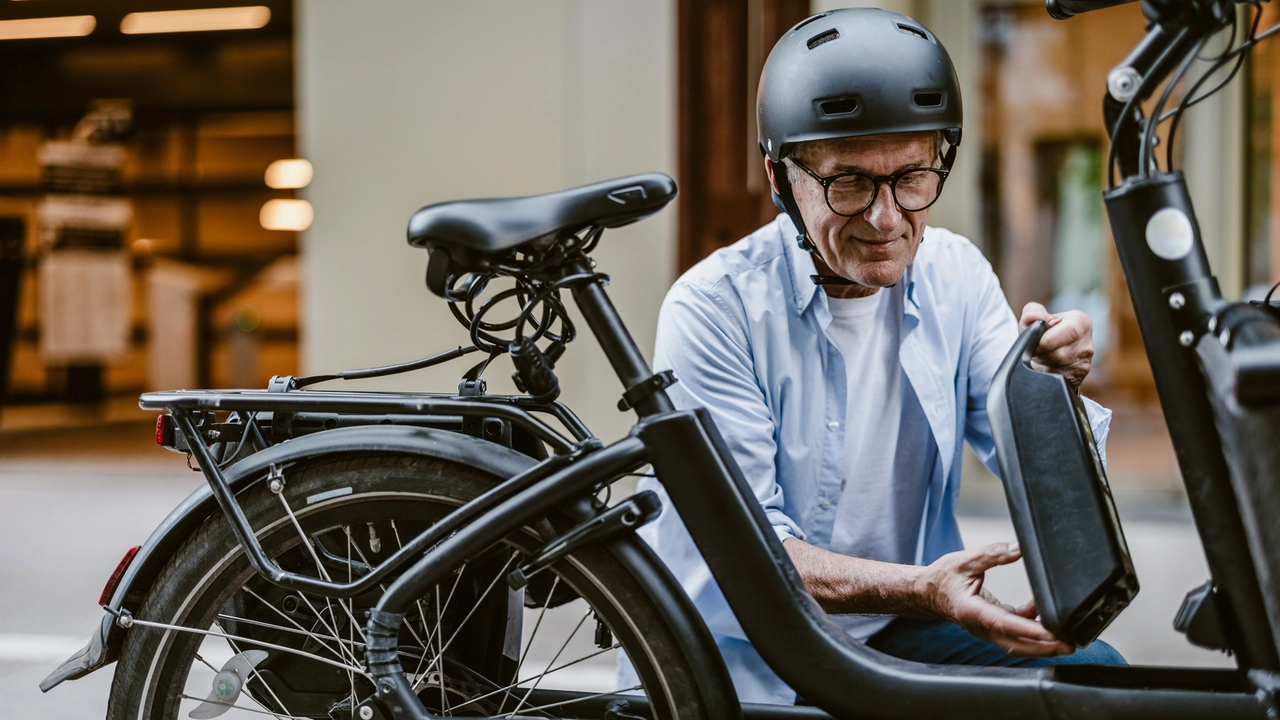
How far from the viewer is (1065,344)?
64.4 inches

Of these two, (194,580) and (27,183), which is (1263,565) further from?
(27,183)

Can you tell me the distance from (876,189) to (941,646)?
0.78 metres

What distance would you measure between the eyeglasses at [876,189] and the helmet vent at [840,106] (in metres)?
0.10

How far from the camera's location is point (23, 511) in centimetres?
619

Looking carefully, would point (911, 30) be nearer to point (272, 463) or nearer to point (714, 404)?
point (714, 404)

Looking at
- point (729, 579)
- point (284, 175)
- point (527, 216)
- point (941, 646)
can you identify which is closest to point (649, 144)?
point (284, 175)

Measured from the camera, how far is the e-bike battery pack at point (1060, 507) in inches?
57.1

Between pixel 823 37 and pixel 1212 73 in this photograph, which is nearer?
pixel 1212 73

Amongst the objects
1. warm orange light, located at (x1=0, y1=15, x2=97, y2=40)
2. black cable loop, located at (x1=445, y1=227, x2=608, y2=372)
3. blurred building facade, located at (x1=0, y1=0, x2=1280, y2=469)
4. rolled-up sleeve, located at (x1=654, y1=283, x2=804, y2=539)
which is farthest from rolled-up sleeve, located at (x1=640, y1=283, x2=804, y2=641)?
warm orange light, located at (x1=0, y1=15, x2=97, y2=40)

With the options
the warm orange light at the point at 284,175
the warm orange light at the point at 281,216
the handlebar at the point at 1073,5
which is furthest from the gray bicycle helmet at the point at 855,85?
the warm orange light at the point at 281,216

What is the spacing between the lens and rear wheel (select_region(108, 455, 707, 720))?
1568mm

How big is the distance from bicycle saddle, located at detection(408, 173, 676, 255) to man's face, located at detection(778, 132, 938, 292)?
432 mm

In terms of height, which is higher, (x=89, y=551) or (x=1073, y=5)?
(x=1073, y=5)

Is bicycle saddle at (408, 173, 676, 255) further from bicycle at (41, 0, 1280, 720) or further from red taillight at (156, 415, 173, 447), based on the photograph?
red taillight at (156, 415, 173, 447)
